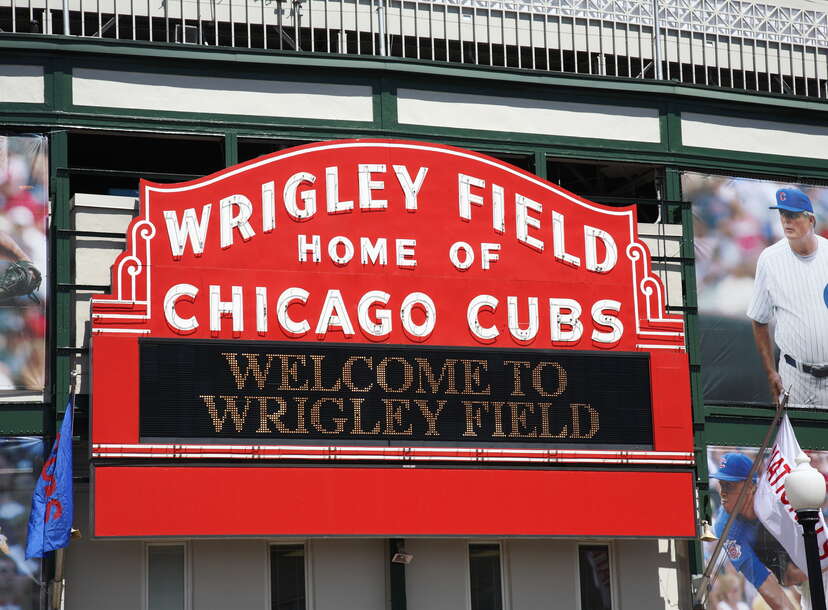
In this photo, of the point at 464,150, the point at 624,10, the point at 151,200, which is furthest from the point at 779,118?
the point at 151,200

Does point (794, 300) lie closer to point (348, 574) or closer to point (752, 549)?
point (752, 549)

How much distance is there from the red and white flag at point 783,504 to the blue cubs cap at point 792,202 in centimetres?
455

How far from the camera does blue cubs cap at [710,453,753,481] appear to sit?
86.8ft

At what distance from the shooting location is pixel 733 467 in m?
26.5

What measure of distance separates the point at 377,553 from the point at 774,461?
646 centimetres

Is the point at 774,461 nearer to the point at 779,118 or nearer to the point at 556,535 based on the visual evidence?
the point at 556,535

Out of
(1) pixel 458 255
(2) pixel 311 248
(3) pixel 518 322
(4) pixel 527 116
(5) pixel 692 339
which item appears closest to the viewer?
(2) pixel 311 248

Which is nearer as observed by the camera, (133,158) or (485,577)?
(485,577)

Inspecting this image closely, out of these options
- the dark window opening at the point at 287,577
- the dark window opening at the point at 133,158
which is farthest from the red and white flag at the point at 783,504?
the dark window opening at the point at 133,158

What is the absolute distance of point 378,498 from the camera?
76.8ft

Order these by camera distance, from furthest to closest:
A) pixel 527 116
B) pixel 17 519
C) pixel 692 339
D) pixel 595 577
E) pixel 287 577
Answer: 1. pixel 527 116
2. pixel 692 339
3. pixel 595 577
4. pixel 287 577
5. pixel 17 519

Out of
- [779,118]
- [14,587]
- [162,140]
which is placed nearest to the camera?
[14,587]

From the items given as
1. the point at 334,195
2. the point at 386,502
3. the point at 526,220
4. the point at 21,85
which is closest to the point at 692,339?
the point at 526,220

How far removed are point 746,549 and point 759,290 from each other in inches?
179
